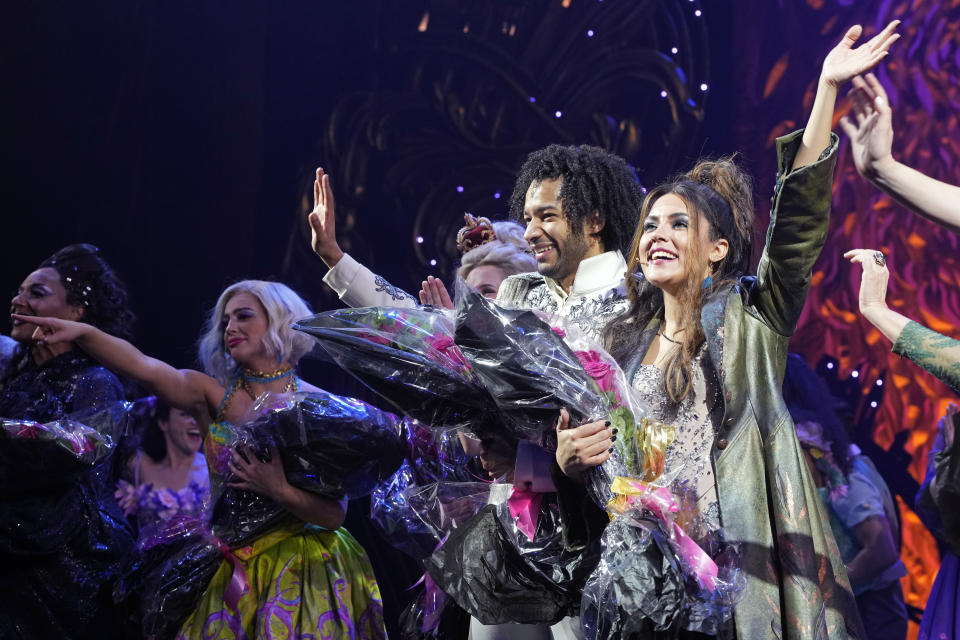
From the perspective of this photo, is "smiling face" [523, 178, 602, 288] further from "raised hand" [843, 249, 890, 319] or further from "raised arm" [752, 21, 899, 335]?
"raised arm" [752, 21, 899, 335]

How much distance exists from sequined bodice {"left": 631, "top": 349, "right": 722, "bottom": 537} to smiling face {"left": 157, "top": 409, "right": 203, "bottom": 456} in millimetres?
3067

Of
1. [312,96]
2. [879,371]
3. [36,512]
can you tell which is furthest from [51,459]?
[879,371]

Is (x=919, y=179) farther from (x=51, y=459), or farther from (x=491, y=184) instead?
(x=491, y=184)

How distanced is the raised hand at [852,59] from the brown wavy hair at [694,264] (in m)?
0.37

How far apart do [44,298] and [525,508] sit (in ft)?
7.34

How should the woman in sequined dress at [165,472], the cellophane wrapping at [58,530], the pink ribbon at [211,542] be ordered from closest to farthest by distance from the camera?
the pink ribbon at [211,542] < the cellophane wrapping at [58,530] < the woman in sequined dress at [165,472]

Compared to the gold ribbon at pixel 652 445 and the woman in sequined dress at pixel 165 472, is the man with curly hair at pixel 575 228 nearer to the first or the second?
the gold ribbon at pixel 652 445

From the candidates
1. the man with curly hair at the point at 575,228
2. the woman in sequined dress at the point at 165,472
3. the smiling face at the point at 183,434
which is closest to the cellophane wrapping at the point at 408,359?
the man with curly hair at the point at 575,228

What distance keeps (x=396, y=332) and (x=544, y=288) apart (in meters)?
0.78

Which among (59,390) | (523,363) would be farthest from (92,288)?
(523,363)

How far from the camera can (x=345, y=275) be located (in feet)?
8.80

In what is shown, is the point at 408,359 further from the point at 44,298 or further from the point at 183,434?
the point at 183,434

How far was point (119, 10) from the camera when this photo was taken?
479cm

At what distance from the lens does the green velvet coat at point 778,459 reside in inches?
66.3
